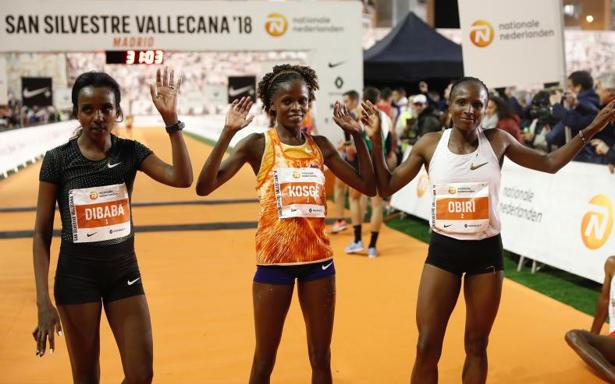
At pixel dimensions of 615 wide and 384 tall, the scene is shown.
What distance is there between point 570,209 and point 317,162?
412 cm

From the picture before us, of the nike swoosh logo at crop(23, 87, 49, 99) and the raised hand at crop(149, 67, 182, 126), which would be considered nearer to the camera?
the raised hand at crop(149, 67, 182, 126)

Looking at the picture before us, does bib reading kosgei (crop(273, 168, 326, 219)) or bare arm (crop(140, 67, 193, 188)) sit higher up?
bare arm (crop(140, 67, 193, 188))

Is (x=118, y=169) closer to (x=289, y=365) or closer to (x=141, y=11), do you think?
(x=289, y=365)

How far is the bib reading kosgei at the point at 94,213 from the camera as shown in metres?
2.94

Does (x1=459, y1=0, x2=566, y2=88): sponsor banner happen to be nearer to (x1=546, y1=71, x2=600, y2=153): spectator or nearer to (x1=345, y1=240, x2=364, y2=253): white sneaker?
(x1=546, y1=71, x2=600, y2=153): spectator

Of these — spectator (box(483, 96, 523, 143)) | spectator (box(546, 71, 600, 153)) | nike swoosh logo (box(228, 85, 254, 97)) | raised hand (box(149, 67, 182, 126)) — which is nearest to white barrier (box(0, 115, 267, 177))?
nike swoosh logo (box(228, 85, 254, 97))

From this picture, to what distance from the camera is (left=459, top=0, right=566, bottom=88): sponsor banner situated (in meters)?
7.16

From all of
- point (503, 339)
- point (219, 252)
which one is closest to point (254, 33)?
point (219, 252)

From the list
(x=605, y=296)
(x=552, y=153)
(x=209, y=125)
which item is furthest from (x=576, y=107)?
(x=209, y=125)

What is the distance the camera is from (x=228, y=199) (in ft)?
43.2

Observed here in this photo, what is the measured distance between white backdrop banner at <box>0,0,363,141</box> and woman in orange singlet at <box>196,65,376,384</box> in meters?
10.8

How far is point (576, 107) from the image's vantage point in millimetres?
7637

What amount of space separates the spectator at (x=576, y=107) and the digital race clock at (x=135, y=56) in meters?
7.93

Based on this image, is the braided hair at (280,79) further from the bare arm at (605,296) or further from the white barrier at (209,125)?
the white barrier at (209,125)
